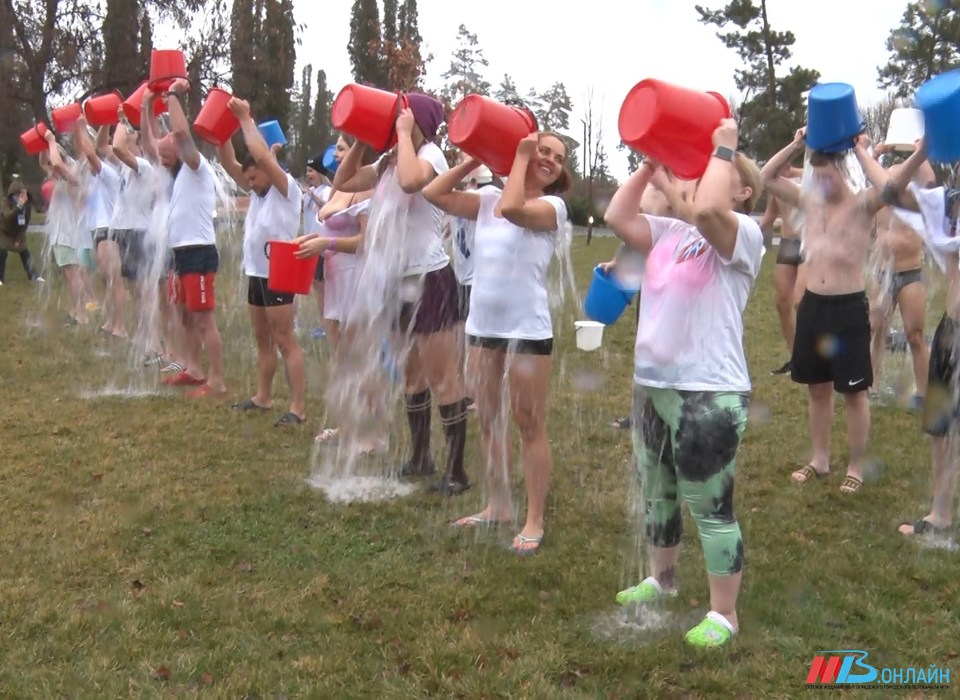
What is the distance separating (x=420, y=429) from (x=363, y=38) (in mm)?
51422

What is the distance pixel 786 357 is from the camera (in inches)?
359

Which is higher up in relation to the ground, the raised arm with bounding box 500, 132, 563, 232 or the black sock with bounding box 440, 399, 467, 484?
the raised arm with bounding box 500, 132, 563, 232

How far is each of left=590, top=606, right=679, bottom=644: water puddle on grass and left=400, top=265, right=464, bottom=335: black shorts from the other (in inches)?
73.8

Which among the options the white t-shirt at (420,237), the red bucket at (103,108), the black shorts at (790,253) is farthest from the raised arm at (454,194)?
the red bucket at (103,108)

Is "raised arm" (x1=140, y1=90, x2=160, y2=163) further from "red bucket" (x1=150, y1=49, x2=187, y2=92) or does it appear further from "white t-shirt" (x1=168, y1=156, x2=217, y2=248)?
"white t-shirt" (x1=168, y1=156, x2=217, y2=248)

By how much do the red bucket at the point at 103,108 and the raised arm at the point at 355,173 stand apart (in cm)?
377

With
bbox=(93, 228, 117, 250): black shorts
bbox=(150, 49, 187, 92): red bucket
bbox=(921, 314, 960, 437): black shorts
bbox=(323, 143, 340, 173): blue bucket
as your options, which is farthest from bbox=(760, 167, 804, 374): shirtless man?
bbox=(93, 228, 117, 250): black shorts

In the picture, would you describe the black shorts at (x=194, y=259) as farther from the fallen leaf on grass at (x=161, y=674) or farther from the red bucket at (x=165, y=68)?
the fallen leaf on grass at (x=161, y=674)

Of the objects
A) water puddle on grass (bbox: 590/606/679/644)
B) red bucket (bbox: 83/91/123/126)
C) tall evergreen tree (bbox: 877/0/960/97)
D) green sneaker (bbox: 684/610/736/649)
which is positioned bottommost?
water puddle on grass (bbox: 590/606/679/644)

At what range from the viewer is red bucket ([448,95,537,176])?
391 centimetres

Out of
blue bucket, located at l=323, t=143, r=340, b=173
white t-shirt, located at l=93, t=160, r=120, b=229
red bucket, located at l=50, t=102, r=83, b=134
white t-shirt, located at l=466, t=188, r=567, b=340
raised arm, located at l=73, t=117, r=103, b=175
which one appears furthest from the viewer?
white t-shirt, located at l=93, t=160, r=120, b=229

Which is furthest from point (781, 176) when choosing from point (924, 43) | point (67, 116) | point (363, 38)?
point (363, 38)

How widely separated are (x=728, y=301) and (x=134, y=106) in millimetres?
6027

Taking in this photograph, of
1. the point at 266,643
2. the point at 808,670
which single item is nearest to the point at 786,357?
the point at 808,670
